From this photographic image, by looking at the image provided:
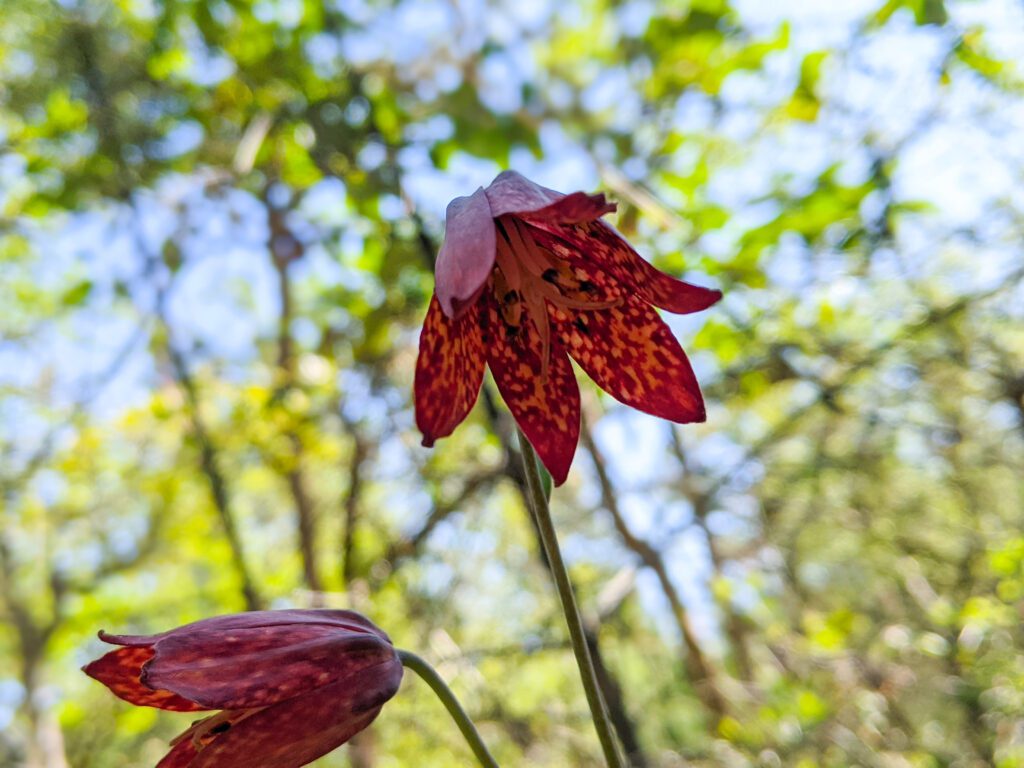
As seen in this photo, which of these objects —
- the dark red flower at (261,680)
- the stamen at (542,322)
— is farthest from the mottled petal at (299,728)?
the stamen at (542,322)

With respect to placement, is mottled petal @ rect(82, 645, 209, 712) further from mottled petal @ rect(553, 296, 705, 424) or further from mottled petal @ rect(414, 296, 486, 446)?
mottled petal @ rect(553, 296, 705, 424)

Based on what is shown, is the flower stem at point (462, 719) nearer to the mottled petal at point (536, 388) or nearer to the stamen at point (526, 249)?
the mottled petal at point (536, 388)

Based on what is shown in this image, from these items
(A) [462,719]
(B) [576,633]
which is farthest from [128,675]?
(B) [576,633]

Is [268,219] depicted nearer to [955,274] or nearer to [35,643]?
[955,274]

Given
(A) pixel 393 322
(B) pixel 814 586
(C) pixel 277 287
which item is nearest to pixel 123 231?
(C) pixel 277 287

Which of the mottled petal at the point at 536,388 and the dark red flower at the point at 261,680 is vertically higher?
the mottled petal at the point at 536,388

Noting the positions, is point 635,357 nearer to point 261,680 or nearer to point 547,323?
point 547,323
